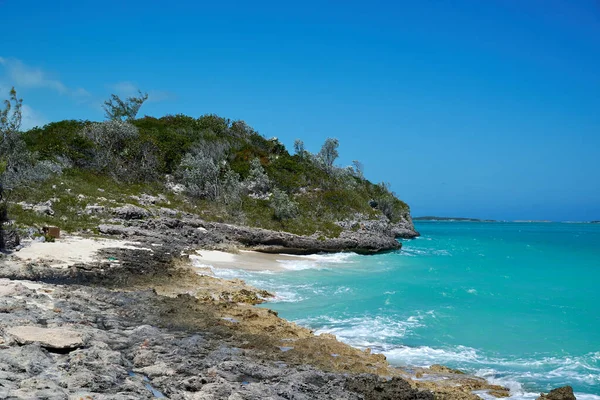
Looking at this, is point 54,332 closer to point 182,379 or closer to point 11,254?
point 182,379

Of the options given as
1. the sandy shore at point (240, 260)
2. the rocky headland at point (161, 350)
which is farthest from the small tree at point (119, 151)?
the rocky headland at point (161, 350)

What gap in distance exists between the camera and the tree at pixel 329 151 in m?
70.9

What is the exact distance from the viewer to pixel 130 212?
3089cm

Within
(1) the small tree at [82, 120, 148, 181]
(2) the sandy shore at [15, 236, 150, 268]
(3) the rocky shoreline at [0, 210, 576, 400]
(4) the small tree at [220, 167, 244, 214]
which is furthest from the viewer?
(1) the small tree at [82, 120, 148, 181]

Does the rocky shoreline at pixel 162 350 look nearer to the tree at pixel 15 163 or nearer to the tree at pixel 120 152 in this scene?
the tree at pixel 15 163

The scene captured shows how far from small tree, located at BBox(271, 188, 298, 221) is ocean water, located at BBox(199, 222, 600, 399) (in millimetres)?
10791

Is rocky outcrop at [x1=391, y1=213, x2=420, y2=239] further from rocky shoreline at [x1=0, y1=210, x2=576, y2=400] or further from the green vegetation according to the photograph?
rocky shoreline at [x1=0, y1=210, x2=576, y2=400]

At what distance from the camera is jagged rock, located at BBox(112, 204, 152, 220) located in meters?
30.5

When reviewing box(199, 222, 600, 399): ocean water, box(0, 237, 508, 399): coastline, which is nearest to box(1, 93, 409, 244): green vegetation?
box(199, 222, 600, 399): ocean water

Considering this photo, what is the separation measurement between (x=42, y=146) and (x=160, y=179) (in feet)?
35.7

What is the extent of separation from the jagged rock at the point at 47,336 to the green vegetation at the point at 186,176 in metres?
22.9

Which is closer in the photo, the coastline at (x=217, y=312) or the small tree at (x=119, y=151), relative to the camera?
the coastline at (x=217, y=312)

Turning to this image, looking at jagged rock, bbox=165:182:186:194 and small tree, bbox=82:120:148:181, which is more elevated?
small tree, bbox=82:120:148:181

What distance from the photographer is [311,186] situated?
50.9 metres
